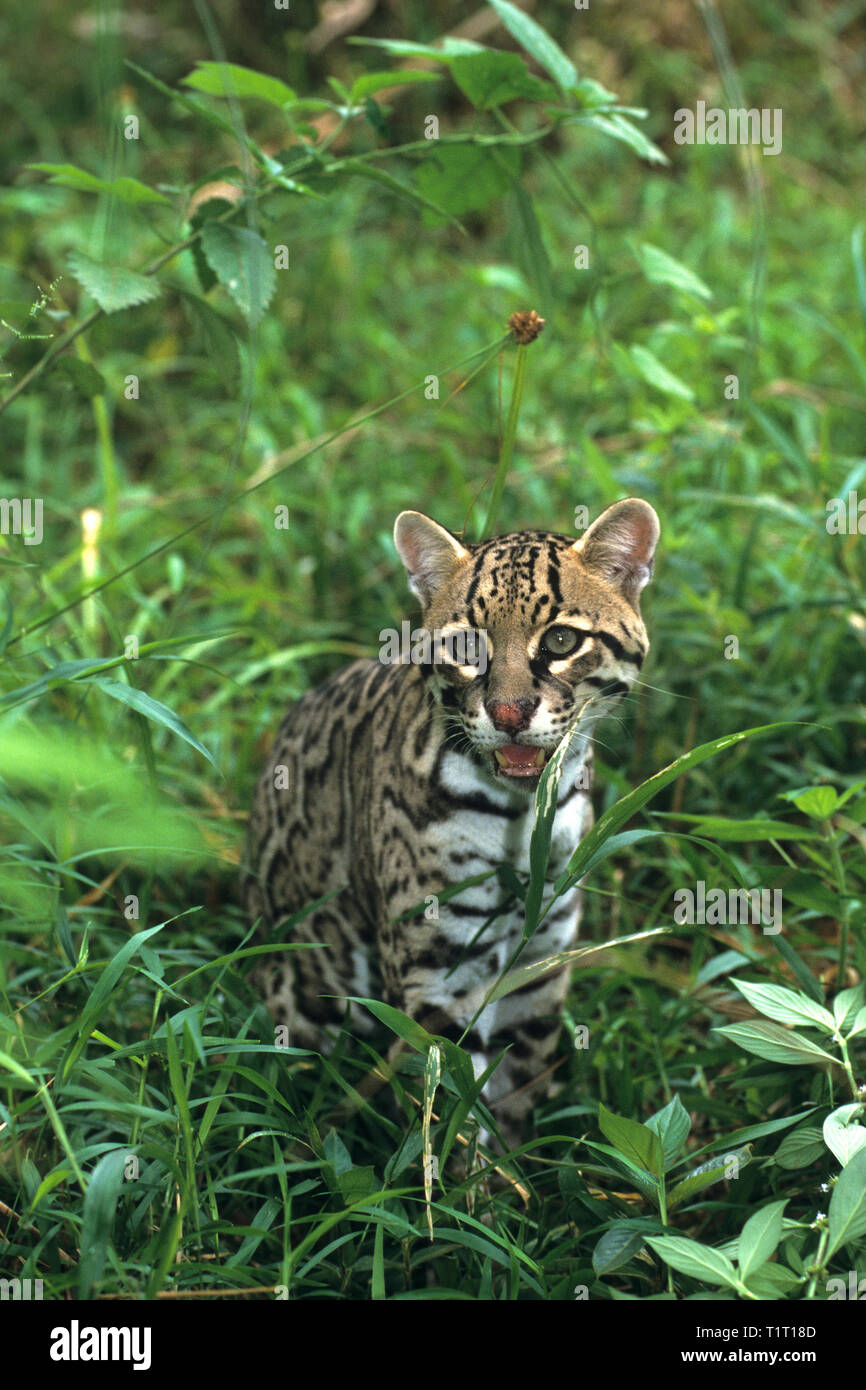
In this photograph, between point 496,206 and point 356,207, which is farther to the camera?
point 496,206

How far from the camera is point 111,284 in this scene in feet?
10.9

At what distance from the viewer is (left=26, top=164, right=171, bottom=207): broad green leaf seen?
10.6 feet

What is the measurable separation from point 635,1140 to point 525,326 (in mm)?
1996

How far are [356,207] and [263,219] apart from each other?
17.0 feet

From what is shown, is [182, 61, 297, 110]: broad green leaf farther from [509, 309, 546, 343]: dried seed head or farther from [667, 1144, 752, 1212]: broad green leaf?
[667, 1144, 752, 1212]: broad green leaf

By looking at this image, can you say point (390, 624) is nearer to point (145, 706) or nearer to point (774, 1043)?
point (145, 706)

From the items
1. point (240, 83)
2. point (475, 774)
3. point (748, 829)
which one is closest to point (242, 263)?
point (240, 83)

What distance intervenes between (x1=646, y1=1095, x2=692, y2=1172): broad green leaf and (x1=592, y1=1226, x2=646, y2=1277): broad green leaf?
0.17m

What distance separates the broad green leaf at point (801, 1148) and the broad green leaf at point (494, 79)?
9.11 feet

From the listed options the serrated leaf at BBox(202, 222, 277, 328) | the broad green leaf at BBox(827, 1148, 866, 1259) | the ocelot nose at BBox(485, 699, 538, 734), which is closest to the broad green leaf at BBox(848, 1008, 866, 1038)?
the broad green leaf at BBox(827, 1148, 866, 1259)
